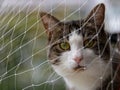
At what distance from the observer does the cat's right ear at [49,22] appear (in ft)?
2.21

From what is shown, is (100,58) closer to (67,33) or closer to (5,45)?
(67,33)

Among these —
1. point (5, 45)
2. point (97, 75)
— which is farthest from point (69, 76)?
point (5, 45)

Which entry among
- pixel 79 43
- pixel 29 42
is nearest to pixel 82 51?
pixel 79 43

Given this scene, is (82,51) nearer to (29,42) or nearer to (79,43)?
(79,43)

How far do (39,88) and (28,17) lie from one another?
132 mm

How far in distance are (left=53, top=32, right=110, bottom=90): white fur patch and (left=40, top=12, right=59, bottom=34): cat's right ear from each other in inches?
1.6

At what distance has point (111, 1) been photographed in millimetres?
628

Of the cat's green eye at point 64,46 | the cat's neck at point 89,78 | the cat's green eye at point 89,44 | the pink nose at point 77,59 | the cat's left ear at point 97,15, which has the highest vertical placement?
the cat's left ear at point 97,15

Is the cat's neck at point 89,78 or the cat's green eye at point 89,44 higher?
the cat's green eye at point 89,44

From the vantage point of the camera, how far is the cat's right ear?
0.67 meters

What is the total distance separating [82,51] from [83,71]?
0.03 metres

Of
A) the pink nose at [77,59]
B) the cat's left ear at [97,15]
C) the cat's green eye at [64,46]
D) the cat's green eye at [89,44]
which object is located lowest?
the pink nose at [77,59]

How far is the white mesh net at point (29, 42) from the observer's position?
2.23ft

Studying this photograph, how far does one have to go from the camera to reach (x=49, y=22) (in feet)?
2.22
